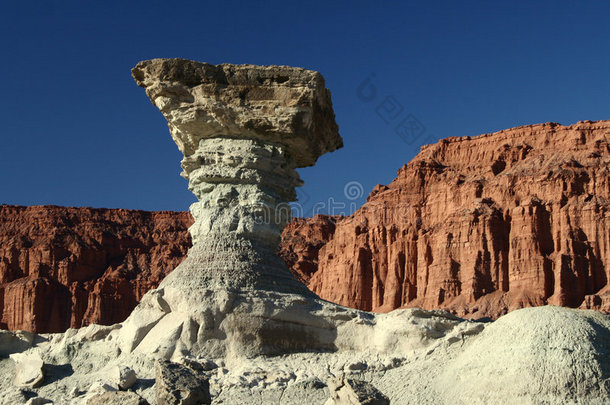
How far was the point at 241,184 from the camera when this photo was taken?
16.6 metres

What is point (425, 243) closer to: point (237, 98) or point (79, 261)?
point (79, 261)

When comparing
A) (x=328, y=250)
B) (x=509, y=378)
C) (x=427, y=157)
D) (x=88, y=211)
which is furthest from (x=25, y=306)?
(x=509, y=378)

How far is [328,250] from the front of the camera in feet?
333

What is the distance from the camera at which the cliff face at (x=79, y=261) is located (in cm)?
9888

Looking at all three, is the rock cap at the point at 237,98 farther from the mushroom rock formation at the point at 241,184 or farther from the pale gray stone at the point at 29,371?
the pale gray stone at the point at 29,371

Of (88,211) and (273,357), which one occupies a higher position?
(88,211)

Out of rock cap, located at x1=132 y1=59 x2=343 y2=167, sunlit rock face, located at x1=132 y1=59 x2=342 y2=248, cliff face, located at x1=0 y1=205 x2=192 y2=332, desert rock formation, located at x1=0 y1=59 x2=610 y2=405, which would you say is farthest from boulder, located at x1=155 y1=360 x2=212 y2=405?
cliff face, located at x1=0 y1=205 x2=192 y2=332

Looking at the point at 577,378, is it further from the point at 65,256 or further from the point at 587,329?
the point at 65,256

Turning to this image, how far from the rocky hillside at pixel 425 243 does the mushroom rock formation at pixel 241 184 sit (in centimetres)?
5559

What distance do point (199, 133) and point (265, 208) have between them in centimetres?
207

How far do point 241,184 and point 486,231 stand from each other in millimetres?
67536

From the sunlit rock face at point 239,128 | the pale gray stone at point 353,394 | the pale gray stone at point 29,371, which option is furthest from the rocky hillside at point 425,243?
the pale gray stone at point 353,394

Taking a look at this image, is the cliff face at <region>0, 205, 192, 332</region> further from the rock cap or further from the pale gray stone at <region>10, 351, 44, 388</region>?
the rock cap

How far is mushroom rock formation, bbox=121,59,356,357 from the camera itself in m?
15.1
